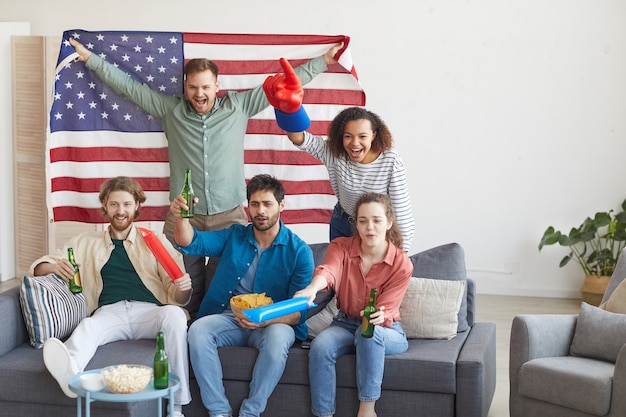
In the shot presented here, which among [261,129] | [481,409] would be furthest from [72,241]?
[481,409]

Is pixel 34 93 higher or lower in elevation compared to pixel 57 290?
higher

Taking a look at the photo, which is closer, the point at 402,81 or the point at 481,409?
the point at 481,409

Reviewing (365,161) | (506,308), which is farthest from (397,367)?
(506,308)

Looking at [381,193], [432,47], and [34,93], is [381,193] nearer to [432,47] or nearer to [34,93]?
[432,47]

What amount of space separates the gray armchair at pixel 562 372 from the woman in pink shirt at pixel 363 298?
497mm

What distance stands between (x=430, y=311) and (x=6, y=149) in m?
4.38

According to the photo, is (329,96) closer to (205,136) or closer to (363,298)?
(205,136)

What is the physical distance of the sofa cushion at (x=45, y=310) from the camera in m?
3.73

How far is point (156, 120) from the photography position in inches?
191

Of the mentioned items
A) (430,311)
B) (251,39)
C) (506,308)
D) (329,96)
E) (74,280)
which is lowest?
(506,308)

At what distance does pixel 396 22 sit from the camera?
6.79 metres

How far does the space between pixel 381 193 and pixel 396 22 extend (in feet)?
10.5

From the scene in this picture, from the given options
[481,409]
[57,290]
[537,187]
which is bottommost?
[481,409]

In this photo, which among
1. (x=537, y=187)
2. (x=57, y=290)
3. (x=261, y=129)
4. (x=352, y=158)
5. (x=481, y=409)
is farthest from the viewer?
(x=537, y=187)
